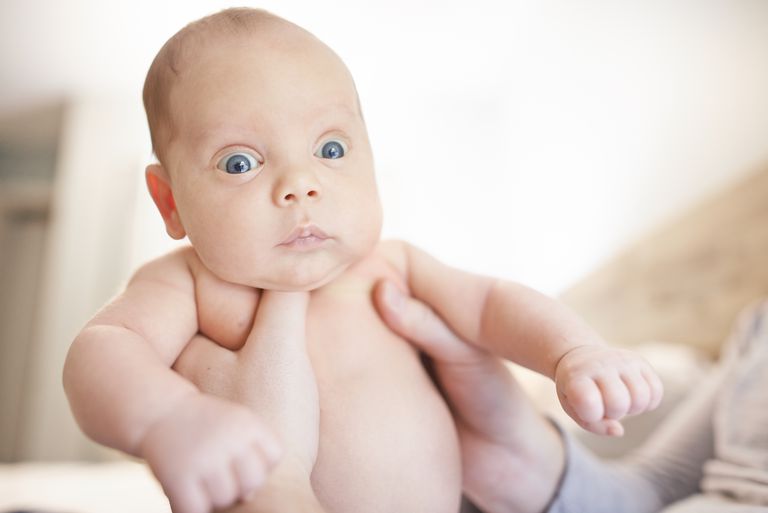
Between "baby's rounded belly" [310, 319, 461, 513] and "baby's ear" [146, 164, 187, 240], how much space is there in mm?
144

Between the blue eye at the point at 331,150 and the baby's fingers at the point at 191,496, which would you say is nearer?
the baby's fingers at the point at 191,496

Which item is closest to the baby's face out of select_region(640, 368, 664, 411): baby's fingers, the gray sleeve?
select_region(640, 368, 664, 411): baby's fingers

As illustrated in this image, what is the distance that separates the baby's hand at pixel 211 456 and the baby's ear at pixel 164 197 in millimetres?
220

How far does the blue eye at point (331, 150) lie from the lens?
0.46 meters

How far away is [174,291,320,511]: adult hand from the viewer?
0.42 metres

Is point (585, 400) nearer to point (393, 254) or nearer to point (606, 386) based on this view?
point (606, 386)

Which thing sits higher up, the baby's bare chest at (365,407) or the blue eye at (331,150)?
the blue eye at (331,150)

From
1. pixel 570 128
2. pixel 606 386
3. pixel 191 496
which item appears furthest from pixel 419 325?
pixel 570 128

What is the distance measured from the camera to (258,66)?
0.44 m

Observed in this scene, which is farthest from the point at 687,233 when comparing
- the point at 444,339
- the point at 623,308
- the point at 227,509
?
the point at 227,509

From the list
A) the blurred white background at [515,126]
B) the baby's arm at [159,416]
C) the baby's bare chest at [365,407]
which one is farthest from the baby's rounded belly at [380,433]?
the blurred white background at [515,126]

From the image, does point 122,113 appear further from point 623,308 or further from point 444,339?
point 623,308

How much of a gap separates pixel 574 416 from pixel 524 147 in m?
0.84

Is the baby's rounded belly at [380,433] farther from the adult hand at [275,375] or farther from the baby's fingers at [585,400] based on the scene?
the baby's fingers at [585,400]
